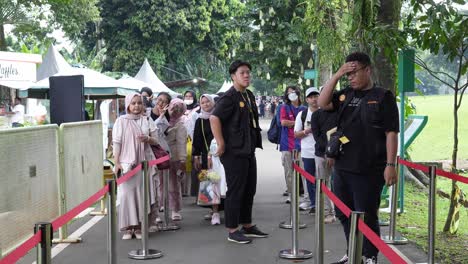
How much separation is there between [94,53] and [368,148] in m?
38.5

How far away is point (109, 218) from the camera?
5836 millimetres

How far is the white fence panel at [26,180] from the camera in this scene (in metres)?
6.89

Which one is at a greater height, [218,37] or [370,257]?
[218,37]

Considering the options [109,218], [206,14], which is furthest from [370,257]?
[206,14]

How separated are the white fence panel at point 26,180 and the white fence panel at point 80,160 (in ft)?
0.76

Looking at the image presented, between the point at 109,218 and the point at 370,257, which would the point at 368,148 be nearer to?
the point at 370,257

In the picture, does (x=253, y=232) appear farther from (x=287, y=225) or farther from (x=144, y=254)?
(x=144, y=254)

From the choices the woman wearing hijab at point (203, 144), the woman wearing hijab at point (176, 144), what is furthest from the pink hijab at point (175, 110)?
the woman wearing hijab at point (203, 144)

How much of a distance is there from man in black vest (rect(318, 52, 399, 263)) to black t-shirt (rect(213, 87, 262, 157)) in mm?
2182

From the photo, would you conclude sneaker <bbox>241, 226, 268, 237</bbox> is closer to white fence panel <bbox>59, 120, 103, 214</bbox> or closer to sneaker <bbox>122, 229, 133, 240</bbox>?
sneaker <bbox>122, 229, 133, 240</bbox>

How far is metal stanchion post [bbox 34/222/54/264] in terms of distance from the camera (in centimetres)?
365

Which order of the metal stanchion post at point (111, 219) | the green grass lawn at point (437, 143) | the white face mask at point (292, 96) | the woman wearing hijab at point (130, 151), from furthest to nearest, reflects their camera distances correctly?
the green grass lawn at point (437, 143)
the white face mask at point (292, 96)
the woman wearing hijab at point (130, 151)
the metal stanchion post at point (111, 219)

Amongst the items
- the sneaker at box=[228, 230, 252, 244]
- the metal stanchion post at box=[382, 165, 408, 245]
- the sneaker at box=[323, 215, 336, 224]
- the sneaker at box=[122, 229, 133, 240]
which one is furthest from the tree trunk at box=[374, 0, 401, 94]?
the sneaker at box=[122, 229, 133, 240]

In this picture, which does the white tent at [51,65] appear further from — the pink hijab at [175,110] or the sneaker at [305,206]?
the sneaker at [305,206]
